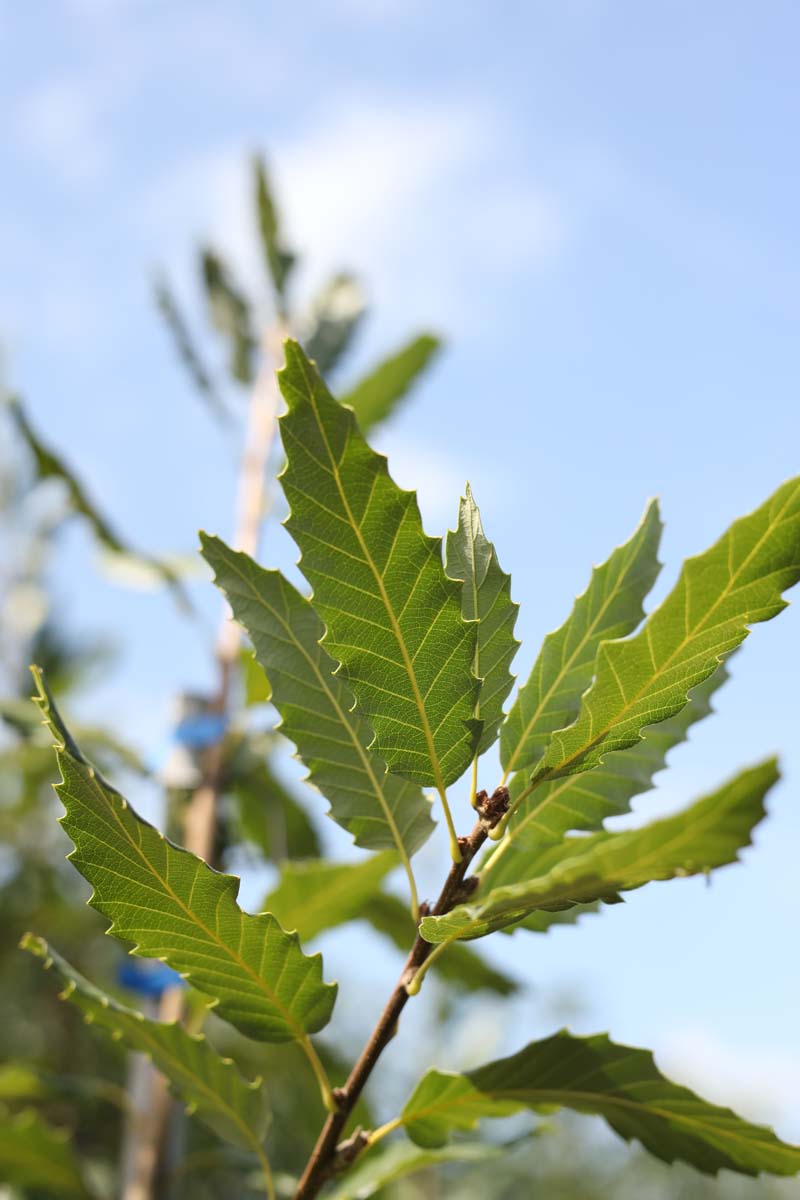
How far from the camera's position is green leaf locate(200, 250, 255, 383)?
8.66 ft

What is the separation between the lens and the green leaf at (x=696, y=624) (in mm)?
599

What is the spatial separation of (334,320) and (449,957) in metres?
1.46

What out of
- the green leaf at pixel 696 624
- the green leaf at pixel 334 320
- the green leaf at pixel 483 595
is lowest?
the green leaf at pixel 696 624

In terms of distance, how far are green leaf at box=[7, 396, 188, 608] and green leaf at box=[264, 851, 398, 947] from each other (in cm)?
89

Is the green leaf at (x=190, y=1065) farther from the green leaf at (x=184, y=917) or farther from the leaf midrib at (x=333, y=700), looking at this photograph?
the leaf midrib at (x=333, y=700)

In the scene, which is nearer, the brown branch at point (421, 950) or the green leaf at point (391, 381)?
the brown branch at point (421, 950)

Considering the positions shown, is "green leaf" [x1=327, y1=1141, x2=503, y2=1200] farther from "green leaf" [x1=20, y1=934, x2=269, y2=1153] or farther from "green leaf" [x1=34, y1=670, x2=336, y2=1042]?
"green leaf" [x1=34, y1=670, x2=336, y2=1042]

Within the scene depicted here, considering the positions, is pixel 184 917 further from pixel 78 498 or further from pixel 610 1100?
pixel 78 498

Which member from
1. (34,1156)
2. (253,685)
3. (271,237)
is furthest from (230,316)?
(34,1156)

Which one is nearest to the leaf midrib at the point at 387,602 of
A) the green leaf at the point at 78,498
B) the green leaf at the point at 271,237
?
the green leaf at the point at 78,498

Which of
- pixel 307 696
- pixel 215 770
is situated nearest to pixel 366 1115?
Answer: pixel 215 770

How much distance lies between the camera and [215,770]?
2.05 metres

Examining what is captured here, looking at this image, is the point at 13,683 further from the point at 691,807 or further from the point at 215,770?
the point at 691,807

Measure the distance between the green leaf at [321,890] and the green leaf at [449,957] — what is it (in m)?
0.41
